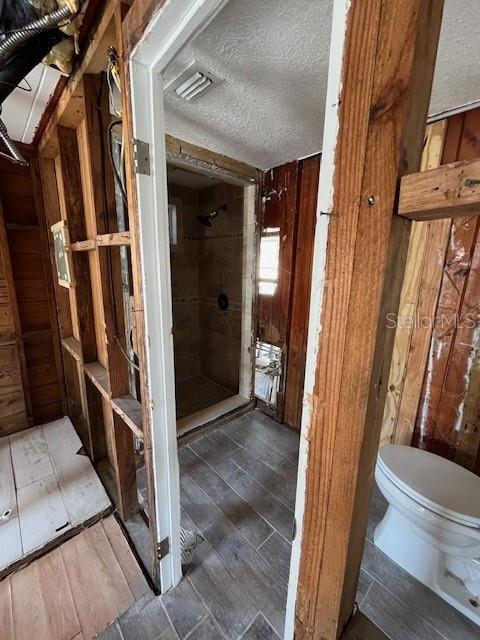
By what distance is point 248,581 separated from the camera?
1173 mm

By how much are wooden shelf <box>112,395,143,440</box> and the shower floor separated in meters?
1.30

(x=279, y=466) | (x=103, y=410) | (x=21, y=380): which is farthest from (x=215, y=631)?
(x=21, y=380)

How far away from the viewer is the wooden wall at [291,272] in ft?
6.31

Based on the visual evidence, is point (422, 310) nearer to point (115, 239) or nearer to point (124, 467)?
point (115, 239)

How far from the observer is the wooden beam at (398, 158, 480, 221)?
0.85 feet

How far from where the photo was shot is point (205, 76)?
3.37ft

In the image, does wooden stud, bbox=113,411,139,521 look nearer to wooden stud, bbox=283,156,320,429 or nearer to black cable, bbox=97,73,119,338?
black cable, bbox=97,73,119,338

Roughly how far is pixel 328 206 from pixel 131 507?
1.78m

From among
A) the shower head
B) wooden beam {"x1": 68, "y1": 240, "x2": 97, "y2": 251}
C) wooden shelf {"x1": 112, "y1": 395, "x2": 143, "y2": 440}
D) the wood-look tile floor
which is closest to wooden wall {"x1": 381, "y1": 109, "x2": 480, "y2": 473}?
the wood-look tile floor

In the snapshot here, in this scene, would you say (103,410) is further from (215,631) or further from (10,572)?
(215,631)

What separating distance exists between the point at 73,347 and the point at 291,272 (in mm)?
1669

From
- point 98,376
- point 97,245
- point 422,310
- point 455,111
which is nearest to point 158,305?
point 97,245

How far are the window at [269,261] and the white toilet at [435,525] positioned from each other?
4.70 ft

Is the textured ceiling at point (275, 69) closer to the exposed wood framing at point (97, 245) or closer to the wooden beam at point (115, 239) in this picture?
the exposed wood framing at point (97, 245)
